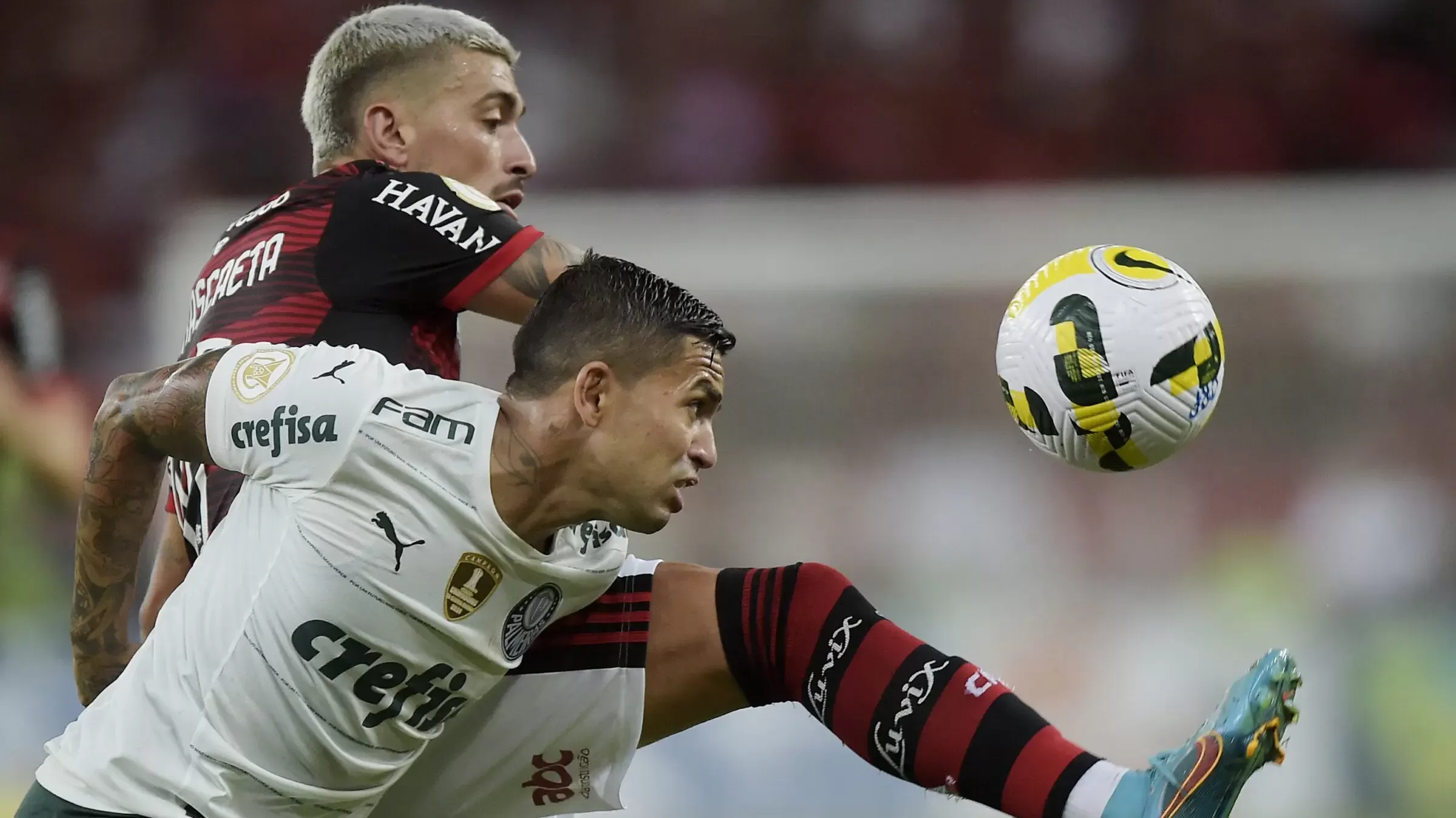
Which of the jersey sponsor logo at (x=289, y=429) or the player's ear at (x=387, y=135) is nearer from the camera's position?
the jersey sponsor logo at (x=289, y=429)

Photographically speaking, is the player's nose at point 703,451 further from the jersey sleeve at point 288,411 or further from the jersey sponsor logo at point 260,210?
the jersey sponsor logo at point 260,210

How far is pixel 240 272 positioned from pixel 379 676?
102 cm

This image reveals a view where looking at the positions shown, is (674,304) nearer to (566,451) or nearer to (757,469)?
(566,451)

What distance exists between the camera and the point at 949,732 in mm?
2982

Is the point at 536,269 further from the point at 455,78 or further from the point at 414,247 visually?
the point at 455,78

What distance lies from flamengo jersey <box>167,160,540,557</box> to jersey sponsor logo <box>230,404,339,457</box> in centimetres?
49

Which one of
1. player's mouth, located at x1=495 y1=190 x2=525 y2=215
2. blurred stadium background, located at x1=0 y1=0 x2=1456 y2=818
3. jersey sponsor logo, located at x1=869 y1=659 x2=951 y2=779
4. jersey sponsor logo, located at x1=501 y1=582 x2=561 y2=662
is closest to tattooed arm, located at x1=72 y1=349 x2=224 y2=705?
jersey sponsor logo, located at x1=501 y1=582 x2=561 y2=662

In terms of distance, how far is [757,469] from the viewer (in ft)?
23.7

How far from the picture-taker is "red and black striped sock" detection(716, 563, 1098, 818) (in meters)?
2.92

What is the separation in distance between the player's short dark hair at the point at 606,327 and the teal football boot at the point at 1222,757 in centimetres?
107

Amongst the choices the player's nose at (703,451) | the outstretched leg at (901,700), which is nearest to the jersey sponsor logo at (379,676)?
the outstretched leg at (901,700)

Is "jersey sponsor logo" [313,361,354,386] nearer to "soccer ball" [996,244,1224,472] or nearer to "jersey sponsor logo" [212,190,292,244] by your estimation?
"jersey sponsor logo" [212,190,292,244]

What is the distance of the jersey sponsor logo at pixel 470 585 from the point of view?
289cm

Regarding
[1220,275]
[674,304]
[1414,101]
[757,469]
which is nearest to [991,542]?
[757,469]
